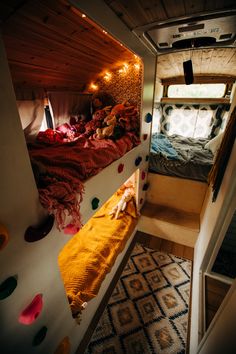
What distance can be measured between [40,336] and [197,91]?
4.85 m

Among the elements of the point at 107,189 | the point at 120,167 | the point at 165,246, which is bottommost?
the point at 165,246

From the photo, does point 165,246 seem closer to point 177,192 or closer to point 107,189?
point 177,192

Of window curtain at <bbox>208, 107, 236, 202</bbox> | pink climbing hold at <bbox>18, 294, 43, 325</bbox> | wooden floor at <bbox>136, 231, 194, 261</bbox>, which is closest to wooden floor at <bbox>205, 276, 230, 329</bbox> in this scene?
wooden floor at <bbox>136, 231, 194, 261</bbox>

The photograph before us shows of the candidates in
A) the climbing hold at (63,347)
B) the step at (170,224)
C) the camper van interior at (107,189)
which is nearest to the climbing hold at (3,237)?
the camper van interior at (107,189)

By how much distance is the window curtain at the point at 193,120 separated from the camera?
376 centimetres

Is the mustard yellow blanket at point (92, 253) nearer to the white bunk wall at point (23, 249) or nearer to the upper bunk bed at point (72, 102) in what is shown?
the white bunk wall at point (23, 249)

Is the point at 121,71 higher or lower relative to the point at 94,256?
higher

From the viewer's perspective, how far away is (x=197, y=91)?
388cm

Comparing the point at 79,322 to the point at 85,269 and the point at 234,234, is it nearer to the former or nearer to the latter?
the point at 85,269

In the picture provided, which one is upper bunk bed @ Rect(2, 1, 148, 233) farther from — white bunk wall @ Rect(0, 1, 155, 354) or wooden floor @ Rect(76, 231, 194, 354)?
wooden floor @ Rect(76, 231, 194, 354)

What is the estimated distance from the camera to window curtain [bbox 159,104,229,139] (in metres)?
3.76

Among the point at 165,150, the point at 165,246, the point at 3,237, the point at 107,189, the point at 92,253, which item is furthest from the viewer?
the point at 165,150

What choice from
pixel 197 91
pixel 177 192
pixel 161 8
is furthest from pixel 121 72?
pixel 197 91

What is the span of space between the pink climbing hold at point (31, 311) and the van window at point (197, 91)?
4693 millimetres
